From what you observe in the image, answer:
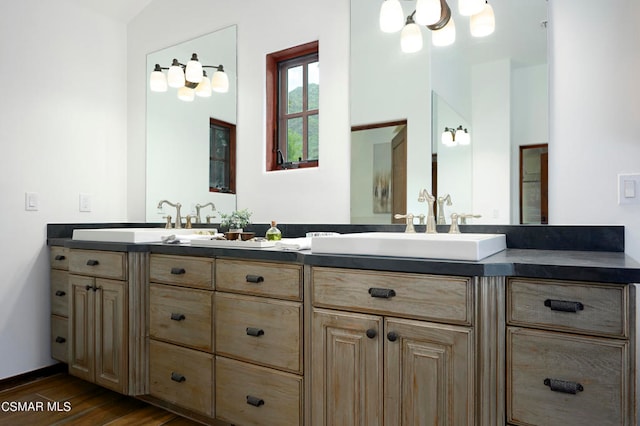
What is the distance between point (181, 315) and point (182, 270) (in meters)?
0.21

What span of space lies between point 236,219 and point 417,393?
1.24m

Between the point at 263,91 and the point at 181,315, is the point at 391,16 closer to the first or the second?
the point at 263,91

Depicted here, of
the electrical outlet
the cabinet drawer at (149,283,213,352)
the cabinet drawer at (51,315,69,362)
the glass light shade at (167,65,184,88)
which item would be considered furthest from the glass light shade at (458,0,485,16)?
the cabinet drawer at (51,315,69,362)

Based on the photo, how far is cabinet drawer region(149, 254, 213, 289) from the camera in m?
1.92

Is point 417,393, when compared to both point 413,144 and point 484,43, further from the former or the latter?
point 484,43

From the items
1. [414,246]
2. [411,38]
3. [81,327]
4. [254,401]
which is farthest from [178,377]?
[411,38]

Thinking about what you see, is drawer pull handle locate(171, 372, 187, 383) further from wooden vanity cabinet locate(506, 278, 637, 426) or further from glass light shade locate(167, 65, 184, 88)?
glass light shade locate(167, 65, 184, 88)

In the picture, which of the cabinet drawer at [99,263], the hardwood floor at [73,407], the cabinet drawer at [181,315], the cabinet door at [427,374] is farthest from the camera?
the cabinet drawer at [99,263]

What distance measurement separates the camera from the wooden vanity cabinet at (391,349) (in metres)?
1.29

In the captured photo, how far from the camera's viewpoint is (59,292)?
262 centimetres

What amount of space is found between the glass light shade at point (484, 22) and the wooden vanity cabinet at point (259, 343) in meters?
1.31

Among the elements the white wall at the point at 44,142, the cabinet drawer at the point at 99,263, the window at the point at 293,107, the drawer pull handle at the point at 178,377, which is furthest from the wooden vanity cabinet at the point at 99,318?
the window at the point at 293,107

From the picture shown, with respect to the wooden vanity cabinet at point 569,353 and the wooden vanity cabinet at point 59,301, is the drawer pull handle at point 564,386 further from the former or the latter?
the wooden vanity cabinet at point 59,301

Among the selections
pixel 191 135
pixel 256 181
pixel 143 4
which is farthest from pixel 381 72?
pixel 143 4
